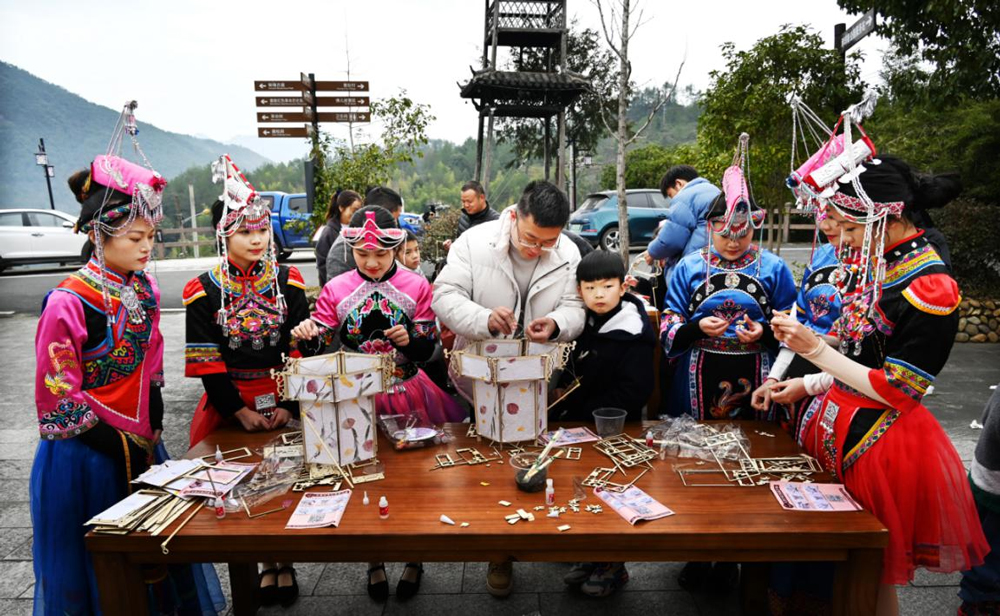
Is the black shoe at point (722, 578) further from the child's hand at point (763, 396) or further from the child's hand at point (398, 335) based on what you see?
the child's hand at point (398, 335)

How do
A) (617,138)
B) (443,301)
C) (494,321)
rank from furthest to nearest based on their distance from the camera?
(617,138), (443,301), (494,321)

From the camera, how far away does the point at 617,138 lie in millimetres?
6324

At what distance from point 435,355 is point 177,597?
4.29 ft

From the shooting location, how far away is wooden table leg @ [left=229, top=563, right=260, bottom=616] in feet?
7.29

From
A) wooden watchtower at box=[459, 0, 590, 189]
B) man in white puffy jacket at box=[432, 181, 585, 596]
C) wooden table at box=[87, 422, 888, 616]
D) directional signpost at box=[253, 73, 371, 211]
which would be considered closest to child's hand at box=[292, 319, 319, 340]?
man in white puffy jacket at box=[432, 181, 585, 596]

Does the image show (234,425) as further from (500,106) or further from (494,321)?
(500,106)

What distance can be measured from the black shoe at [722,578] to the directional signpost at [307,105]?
5883 millimetres

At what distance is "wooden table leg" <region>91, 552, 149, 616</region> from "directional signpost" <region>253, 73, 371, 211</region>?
576 cm

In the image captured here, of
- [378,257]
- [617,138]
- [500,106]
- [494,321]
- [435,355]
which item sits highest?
[500,106]

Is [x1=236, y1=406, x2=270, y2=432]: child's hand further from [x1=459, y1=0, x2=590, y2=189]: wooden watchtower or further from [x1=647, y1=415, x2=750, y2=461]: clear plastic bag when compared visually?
[x1=459, y1=0, x2=590, y2=189]: wooden watchtower

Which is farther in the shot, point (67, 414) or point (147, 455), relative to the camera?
point (147, 455)

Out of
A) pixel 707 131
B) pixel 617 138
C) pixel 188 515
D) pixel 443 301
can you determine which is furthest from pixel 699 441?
pixel 707 131

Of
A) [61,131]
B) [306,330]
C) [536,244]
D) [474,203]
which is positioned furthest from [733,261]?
[61,131]

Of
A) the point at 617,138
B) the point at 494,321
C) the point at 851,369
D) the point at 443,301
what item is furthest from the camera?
the point at 617,138
